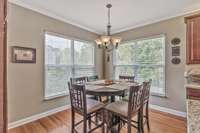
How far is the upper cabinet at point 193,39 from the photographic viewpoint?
2791 millimetres

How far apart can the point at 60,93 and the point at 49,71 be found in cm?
68

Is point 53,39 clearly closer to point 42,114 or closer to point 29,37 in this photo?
point 29,37

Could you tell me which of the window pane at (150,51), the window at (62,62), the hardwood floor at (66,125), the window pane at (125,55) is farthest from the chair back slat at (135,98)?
the window pane at (125,55)

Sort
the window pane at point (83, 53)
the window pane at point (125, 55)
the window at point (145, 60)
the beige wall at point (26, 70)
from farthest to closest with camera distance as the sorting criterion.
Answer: the window pane at point (125, 55)
the window pane at point (83, 53)
the window at point (145, 60)
the beige wall at point (26, 70)

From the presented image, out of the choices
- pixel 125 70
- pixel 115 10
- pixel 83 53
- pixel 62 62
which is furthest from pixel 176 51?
pixel 62 62

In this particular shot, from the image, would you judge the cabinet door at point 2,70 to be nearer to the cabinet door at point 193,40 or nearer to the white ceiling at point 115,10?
the white ceiling at point 115,10

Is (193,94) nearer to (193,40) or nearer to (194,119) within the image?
(194,119)

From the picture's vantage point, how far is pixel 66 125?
280 centimetres

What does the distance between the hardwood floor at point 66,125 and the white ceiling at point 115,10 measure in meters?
2.48

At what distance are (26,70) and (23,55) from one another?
32cm

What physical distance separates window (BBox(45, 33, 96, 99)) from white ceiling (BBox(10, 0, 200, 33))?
0.63m

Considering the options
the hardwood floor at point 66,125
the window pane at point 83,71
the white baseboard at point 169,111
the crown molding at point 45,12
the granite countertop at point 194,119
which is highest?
the crown molding at point 45,12

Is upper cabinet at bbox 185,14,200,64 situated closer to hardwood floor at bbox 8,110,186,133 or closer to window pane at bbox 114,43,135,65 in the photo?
hardwood floor at bbox 8,110,186,133

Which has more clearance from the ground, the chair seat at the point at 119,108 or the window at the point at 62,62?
the window at the point at 62,62
